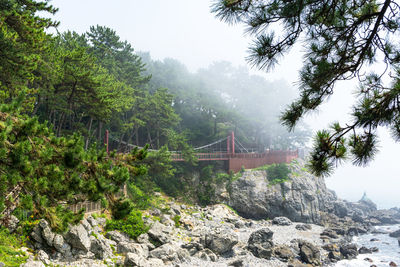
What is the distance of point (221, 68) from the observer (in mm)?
33500

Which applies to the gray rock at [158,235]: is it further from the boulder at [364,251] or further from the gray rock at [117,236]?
the boulder at [364,251]

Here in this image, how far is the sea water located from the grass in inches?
477

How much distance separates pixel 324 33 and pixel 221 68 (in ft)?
103

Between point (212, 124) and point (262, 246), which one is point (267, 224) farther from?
point (212, 124)

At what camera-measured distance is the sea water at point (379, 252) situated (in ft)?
39.2

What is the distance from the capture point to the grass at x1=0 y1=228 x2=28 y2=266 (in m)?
4.87

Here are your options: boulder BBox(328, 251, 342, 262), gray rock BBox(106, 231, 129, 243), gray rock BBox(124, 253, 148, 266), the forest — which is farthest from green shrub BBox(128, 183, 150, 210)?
boulder BBox(328, 251, 342, 262)

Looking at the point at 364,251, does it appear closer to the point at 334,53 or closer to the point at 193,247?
the point at 193,247

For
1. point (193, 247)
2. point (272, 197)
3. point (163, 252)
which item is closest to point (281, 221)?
point (272, 197)

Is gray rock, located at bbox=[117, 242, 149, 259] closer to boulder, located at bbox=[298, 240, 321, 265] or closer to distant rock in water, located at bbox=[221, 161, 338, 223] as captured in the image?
boulder, located at bbox=[298, 240, 321, 265]

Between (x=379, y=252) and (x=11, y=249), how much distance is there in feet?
58.7

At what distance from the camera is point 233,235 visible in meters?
11.9

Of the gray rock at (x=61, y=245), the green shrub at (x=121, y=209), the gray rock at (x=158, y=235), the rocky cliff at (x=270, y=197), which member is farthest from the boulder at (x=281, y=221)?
the green shrub at (x=121, y=209)

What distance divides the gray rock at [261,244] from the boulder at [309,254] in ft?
4.74
